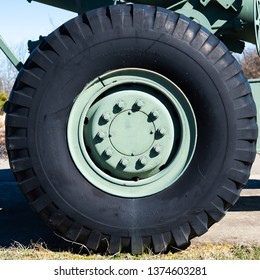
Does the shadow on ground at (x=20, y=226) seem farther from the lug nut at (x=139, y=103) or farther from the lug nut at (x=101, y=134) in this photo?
the lug nut at (x=139, y=103)

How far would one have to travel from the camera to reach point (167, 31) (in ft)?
10.1

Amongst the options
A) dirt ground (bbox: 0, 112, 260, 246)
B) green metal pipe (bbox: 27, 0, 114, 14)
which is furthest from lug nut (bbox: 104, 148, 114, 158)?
green metal pipe (bbox: 27, 0, 114, 14)

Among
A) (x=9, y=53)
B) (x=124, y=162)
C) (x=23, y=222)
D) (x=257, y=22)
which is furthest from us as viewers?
(x=23, y=222)

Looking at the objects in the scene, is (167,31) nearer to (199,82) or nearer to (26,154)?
(199,82)

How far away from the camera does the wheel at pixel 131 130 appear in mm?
3088

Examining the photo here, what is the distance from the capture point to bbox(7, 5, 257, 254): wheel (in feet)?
10.1

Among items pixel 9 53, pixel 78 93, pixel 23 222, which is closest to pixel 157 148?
pixel 78 93

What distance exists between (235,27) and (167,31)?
1015mm

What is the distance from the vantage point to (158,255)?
3164 millimetres

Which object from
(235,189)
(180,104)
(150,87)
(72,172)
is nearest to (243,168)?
Result: (235,189)

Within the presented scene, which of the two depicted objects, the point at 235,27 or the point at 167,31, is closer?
the point at 167,31

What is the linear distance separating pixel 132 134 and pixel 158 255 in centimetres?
71

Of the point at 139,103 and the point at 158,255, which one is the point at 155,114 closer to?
the point at 139,103

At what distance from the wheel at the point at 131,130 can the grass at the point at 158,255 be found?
6 centimetres
